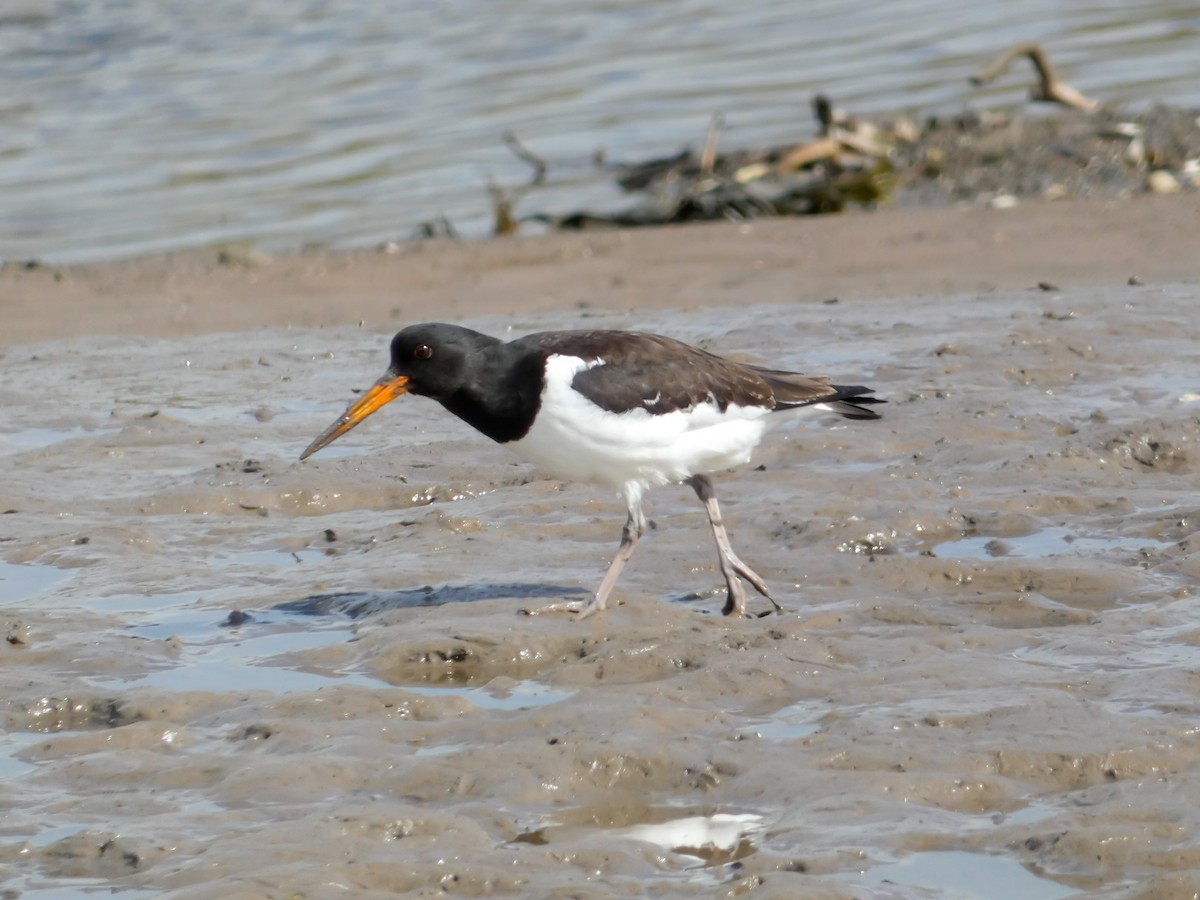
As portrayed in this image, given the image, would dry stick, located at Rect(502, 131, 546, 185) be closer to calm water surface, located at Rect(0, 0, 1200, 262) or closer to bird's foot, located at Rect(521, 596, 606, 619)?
calm water surface, located at Rect(0, 0, 1200, 262)

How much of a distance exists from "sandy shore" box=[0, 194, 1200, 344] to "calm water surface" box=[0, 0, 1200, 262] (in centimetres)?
155

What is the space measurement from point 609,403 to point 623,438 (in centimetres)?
13

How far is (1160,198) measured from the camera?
38.9ft

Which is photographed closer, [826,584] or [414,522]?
[826,584]

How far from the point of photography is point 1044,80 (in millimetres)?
14508

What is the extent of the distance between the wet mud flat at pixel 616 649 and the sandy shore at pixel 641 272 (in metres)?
1.66

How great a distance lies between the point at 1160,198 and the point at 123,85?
11.6 meters

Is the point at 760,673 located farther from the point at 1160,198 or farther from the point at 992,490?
the point at 1160,198

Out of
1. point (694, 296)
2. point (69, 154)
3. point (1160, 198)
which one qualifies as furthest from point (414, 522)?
point (69, 154)

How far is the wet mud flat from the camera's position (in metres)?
4.16

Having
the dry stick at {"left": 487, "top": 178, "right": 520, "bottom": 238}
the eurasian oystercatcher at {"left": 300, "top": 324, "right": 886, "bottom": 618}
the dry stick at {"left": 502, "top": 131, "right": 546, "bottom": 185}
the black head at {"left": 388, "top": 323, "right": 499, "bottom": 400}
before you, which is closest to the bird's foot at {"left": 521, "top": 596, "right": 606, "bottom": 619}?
the eurasian oystercatcher at {"left": 300, "top": 324, "right": 886, "bottom": 618}

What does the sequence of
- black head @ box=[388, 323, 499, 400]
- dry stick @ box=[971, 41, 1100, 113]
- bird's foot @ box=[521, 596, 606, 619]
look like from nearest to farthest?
bird's foot @ box=[521, 596, 606, 619], black head @ box=[388, 323, 499, 400], dry stick @ box=[971, 41, 1100, 113]

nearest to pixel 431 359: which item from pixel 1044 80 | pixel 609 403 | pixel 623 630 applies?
pixel 609 403

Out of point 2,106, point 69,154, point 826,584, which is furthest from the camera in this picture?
point 2,106
